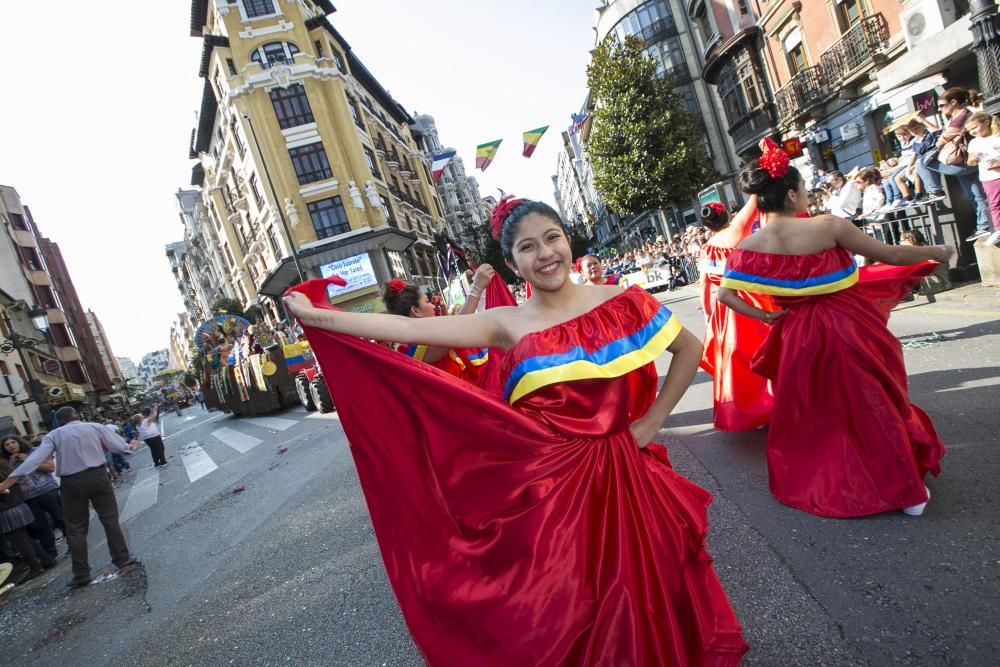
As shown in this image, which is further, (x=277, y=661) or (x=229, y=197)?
(x=229, y=197)

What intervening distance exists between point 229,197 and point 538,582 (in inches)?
1618

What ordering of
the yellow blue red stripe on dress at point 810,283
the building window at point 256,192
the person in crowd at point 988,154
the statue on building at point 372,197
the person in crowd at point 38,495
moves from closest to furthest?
the yellow blue red stripe on dress at point 810,283, the person in crowd at point 988,154, the person in crowd at point 38,495, the statue on building at point 372,197, the building window at point 256,192

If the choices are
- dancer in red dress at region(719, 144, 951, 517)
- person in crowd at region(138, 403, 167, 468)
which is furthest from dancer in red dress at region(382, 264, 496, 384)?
person in crowd at region(138, 403, 167, 468)

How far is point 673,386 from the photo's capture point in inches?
78.0

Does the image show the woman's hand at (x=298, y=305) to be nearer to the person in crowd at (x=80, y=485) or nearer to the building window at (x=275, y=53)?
the person in crowd at (x=80, y=485)

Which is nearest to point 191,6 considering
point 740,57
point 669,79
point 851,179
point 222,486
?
point 669,79

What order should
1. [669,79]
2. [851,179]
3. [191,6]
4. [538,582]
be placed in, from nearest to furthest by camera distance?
[538,582]
[851,179]
[669,79]
[191,6]

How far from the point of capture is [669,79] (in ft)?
85.9

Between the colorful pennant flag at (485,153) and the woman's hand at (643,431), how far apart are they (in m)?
21.1

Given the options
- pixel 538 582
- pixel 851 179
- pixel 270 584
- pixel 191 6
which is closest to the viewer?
pixel 538 582

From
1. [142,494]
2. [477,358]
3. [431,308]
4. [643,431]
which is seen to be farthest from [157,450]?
[643,431]

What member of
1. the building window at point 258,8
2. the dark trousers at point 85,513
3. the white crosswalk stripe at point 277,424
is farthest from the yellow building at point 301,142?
the dark trousers at point 85,513

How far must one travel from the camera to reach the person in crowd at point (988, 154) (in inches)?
228

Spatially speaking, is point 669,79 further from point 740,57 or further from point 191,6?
point 191,6
